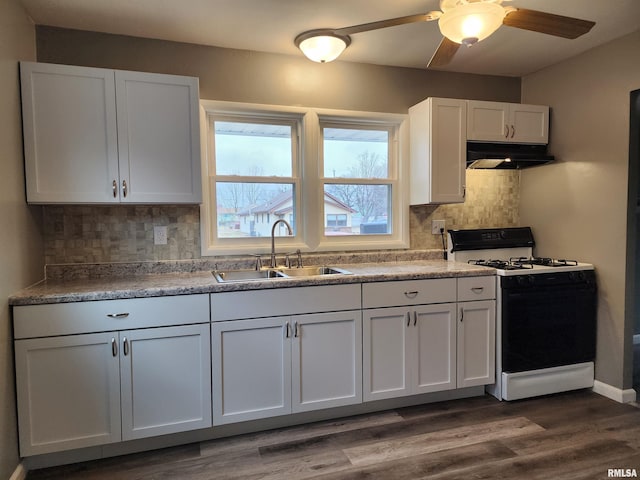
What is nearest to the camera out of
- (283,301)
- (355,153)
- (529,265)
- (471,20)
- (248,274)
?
(471,20)

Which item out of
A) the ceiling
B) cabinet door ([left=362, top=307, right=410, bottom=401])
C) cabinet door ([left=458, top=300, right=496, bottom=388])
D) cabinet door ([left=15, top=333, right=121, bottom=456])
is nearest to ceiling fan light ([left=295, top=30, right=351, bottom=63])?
the ceiling

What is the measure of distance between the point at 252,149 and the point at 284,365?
5.06 ft

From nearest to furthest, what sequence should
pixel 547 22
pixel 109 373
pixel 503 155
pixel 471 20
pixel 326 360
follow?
pixel 471 20 → pixel 547 22 → pixel 109 373 → pixel 326 360 → pixel 503 155

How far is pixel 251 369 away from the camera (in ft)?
7.49

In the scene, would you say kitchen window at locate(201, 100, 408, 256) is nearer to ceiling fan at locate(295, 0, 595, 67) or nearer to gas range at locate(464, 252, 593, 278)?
gas range at locate(464, 252, 593, 278)

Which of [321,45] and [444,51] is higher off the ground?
[321,45]

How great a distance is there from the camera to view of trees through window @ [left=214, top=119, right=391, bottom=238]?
9.44 feet

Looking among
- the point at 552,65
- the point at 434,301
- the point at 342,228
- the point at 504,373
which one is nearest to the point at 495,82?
the point at 552,65

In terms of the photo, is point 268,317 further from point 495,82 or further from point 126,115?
point 495,82

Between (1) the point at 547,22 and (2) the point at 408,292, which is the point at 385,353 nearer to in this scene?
(2) the point at 408,292

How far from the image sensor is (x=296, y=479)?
6.42 feet

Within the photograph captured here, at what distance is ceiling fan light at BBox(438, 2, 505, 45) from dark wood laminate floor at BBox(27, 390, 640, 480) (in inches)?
81.7

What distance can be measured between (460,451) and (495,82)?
2.87 m

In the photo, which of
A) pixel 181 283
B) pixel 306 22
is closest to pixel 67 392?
pixel 181 283
